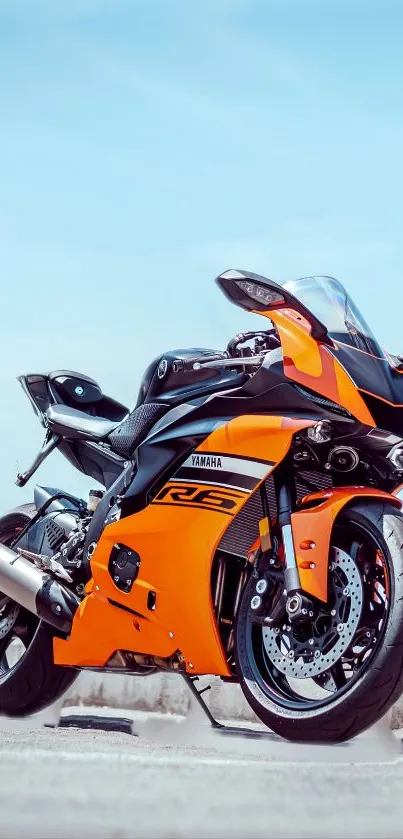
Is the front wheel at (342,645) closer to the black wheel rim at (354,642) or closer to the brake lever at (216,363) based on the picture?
the black wheel rim at (354,642)

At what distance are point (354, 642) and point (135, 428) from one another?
6.53ft

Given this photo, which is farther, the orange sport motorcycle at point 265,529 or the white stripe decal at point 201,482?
the white stripe decal at point 201,482

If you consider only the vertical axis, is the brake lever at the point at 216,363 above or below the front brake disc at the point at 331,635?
above

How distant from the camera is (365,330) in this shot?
16.7 ft

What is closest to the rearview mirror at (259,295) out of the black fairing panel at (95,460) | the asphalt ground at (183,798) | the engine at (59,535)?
the black fairing panel at (95,460)

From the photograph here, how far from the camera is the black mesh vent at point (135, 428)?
18.9 feet

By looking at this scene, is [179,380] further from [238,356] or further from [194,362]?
[238,356]

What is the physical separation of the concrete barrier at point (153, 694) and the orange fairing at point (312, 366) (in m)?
2.70

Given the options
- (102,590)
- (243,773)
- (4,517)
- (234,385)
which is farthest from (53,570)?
(243,773)

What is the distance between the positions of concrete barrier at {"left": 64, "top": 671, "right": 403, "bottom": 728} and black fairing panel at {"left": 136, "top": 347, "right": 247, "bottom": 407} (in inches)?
79.8

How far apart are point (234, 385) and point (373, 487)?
800 mm

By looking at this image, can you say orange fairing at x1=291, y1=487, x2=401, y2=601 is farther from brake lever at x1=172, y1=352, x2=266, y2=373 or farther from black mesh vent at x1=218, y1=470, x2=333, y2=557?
brake lever at x1=172, y1=352, x2=266, y2=373

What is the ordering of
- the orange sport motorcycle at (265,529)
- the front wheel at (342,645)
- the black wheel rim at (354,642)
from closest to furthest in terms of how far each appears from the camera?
1. the front wheel at (342,645)
2. the black wheel rim at (354,642)
3. the orange sport motorcycle at (265,529)

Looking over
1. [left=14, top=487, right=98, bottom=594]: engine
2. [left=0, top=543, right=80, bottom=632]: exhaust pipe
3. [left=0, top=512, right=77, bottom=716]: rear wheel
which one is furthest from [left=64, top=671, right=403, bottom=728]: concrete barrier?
[left=14, top=487, right=98, bottom=594]: engine
